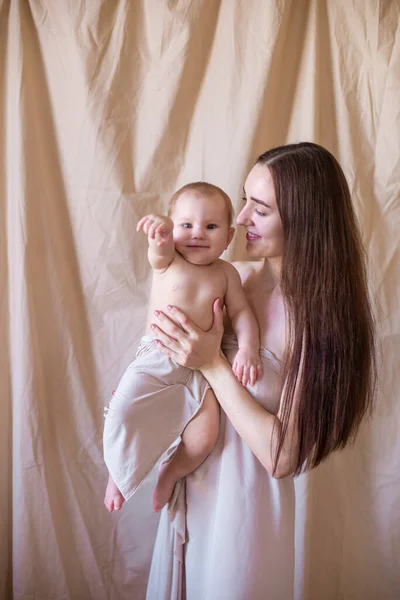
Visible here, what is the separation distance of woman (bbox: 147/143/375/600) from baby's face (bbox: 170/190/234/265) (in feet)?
0.23

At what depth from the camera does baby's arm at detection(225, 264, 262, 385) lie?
1.11 metres

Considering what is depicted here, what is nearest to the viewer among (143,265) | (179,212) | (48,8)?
(179,212)

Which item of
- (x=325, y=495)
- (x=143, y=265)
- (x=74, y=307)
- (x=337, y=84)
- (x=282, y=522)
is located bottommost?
(x=325, y=495)

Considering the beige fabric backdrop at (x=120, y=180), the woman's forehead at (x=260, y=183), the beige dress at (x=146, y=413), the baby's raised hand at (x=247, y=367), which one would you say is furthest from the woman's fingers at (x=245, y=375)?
the beige fabric backdrop at (x=120, y=180)

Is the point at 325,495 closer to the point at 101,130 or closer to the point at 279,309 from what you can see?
the point at 279,309

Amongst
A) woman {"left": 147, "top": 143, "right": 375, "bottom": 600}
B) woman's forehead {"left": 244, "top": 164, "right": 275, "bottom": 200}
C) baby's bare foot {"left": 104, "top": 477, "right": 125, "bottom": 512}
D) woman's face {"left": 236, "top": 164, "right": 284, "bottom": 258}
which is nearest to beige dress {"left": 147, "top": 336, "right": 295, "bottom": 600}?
woman {"left": 147, "top": 143, "right": 375, "bottom": 600}

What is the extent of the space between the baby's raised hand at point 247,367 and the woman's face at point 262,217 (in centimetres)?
22

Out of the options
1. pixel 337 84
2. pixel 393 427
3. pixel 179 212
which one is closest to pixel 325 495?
pixel 393 427

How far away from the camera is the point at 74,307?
1491 millimetres

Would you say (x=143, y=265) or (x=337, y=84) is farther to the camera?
(x=143, y=265)

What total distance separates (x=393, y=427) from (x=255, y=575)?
2.10 feet

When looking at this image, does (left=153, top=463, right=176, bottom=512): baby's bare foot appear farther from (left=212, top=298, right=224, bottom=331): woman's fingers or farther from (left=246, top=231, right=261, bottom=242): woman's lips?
(left=246, top=231, right=261, bottom=242): woman's lips

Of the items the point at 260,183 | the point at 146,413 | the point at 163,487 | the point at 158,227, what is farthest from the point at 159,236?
the point at 163,487

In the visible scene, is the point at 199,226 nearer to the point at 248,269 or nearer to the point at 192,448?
the point at 248,269
